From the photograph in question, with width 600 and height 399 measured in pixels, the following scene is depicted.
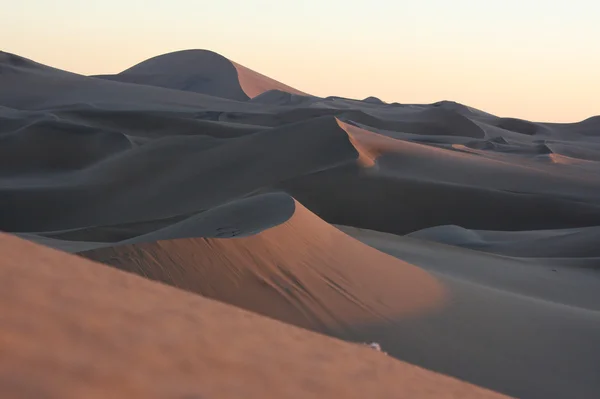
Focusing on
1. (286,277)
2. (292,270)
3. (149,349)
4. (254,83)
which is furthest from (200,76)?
(149,349)

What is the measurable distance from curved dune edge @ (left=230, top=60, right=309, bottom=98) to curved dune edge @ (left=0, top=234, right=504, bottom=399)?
156 feet

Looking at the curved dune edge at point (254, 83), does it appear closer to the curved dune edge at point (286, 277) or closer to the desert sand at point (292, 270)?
the desert sand at point (292, 270)

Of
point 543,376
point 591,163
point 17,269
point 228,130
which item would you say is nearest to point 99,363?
point 17,269

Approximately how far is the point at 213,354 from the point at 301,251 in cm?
335

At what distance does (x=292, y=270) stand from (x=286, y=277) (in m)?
0.11

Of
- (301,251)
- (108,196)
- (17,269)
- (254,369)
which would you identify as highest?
(17,269)

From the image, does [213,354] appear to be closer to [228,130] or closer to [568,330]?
[568,330]

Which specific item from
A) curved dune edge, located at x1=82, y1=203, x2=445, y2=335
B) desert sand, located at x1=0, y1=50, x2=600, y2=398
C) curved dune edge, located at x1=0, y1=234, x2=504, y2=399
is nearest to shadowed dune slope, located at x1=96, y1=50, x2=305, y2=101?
desert sand, located at x1=0, y1=50, x2=600, y2=398

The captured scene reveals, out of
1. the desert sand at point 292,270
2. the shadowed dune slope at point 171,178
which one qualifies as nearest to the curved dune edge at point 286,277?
the desert sand at point 292,270

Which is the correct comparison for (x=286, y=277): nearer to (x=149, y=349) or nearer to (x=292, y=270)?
(x=292, y=270)

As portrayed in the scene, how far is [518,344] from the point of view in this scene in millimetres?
5090

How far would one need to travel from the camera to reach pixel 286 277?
5004 millimetres

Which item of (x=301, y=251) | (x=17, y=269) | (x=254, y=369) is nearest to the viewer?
(x=254, y=369)

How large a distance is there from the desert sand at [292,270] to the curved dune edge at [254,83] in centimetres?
3337
